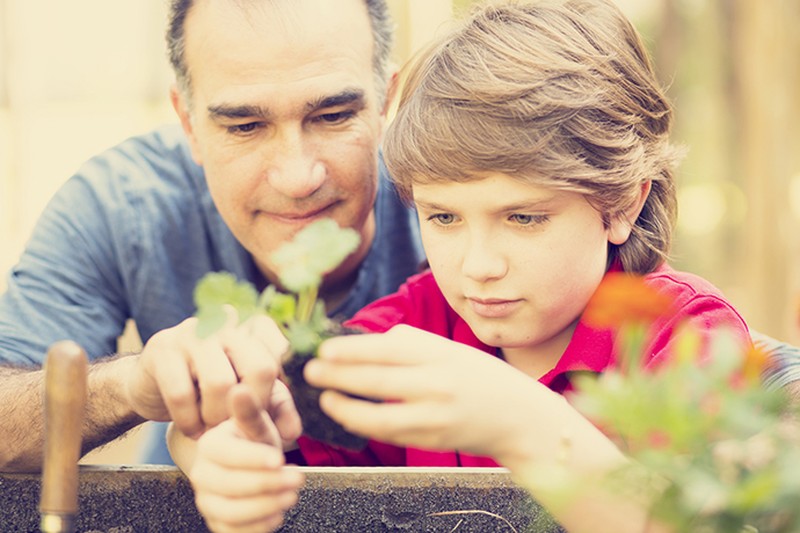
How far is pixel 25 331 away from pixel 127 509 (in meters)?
0.89

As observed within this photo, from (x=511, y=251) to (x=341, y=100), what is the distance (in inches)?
26.7

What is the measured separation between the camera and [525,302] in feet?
4.67

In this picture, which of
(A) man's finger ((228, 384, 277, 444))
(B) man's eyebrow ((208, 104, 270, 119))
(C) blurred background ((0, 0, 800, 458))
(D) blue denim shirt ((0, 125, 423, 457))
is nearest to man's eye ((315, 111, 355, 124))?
(B) man's eyebrow ((208, 104, 270, 119))

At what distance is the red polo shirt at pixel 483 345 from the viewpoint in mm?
1426

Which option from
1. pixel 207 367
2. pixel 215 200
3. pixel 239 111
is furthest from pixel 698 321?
pixel 215 200

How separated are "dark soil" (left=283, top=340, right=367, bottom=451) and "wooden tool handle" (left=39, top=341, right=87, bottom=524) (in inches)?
8.2

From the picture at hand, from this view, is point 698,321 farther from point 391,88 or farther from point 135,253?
point 135,253

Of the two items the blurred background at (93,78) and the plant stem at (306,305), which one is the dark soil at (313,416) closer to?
the plant stem at (306,305)

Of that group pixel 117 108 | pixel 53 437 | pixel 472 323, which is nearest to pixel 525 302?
pixel 472 323

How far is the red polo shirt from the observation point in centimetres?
143

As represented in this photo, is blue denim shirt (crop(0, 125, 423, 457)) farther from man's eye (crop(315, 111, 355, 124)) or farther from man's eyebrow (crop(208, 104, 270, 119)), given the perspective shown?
man's eyebrow (crop(208, 104, 270, 119))

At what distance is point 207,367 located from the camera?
114 centimetres

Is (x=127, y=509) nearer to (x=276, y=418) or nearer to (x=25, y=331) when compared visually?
(x=276, y=418)

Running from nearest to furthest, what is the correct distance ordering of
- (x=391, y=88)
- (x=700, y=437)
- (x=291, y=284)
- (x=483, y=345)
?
(x=700, y=437)
(x=291, y=284)
(x=483, y=345)
(x=391, y=88)
